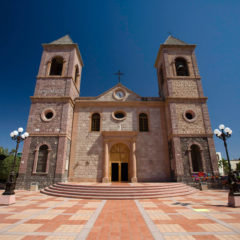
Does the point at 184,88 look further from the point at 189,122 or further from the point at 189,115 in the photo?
the point at 189,122

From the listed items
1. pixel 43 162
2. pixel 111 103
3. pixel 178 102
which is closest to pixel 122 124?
pixel 111 103

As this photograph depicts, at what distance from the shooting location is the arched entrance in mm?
15961

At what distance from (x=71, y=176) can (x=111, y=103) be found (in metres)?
9.28

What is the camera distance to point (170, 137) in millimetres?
15922

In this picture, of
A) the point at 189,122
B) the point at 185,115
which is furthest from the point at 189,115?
the point at 189,122

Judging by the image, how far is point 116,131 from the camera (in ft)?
53.3

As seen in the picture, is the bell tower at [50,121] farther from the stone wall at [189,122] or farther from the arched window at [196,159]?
the arched window at [196,159]

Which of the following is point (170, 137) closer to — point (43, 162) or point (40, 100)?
point (43, 162)

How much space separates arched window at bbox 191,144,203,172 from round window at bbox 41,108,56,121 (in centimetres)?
1545

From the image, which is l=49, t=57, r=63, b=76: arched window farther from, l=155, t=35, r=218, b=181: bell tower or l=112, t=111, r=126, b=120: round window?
l=155, t=35, r=218, b=181: bell tower

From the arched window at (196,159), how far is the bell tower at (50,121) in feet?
43.3

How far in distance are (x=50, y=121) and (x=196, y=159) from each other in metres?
16.0

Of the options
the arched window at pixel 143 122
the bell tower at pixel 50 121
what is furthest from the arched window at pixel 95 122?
the arched window at pixel 143 122

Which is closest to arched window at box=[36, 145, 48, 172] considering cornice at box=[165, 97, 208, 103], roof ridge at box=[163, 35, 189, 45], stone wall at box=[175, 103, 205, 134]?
stone wall at box=[175, 103, 205, 134]
